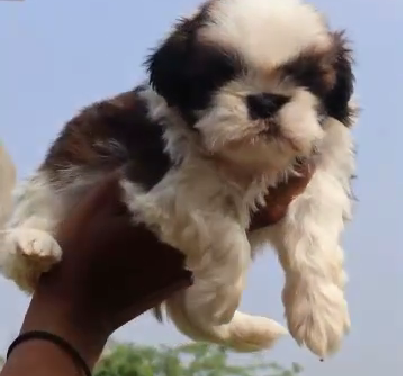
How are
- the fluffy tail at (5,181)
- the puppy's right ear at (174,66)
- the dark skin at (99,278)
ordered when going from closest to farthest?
the puppy's right ear at (174,66) < the dark skin at (99,278) < the fluffy tail at (5,181)

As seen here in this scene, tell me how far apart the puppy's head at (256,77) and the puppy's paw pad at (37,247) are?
38 centimetres

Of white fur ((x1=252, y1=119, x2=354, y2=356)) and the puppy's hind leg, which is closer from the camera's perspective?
white fur ((x1=252, y1=119, x2=354, y2=356))

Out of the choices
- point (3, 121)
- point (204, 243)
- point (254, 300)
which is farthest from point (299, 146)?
point (3, 121)

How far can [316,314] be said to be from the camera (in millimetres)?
1349

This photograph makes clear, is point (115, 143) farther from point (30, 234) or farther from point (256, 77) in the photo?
point (256, 77)

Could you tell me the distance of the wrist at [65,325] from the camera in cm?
150

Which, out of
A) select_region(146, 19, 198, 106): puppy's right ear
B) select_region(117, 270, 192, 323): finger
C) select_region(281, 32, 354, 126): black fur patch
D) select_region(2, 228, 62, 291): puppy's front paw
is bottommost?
select_region(117, 270, 192, 323): finger

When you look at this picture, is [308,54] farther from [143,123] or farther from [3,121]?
[3,121]

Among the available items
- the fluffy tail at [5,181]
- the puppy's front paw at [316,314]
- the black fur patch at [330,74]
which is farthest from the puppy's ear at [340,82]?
the fluffy tail at [5,181]

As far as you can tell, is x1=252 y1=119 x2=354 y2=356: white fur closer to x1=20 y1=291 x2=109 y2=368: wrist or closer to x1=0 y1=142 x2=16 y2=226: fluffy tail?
x1=20 y1=291 x2=109 y2=368: wrist

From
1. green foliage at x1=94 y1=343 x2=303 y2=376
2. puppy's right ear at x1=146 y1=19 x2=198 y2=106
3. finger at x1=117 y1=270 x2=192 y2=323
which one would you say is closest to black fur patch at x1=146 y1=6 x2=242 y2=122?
puppy's right ear at x1=146 y1=19 x2=198 y2=106

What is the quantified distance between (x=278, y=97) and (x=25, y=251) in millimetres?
578

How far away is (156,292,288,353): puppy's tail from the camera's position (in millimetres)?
1662

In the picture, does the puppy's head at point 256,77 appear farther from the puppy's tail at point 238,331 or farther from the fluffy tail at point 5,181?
the fluffy tail at point 5,181
